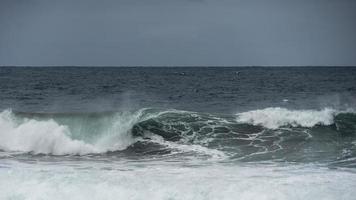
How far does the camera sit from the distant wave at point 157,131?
52.4 feet

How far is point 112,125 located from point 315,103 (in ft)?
47.6

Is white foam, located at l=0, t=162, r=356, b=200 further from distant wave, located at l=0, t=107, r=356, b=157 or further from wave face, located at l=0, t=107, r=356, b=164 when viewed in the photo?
distant wave, located at l=0, t=107, r=356, b=157

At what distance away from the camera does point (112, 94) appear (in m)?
36.5

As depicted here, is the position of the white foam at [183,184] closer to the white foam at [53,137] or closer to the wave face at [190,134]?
the wave face at [190,134]

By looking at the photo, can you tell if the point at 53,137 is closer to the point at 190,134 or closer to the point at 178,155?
the point at 190,134

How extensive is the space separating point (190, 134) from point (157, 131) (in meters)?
1.23

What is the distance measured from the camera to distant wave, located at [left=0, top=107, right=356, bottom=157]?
52.4 ft

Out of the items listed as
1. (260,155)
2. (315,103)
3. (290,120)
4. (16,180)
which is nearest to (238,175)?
(260,155)

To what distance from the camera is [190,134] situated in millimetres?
17000

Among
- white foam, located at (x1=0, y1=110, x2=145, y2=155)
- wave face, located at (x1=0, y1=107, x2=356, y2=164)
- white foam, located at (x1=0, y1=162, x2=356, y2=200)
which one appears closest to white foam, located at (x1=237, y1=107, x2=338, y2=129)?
wave face, located at (x1=0, y1=107, x2=356, y2=164)

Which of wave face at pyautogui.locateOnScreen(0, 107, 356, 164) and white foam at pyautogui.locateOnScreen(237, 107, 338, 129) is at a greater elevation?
white foam at pyautogui.locateOnScreen(237, 107, 338, 129)

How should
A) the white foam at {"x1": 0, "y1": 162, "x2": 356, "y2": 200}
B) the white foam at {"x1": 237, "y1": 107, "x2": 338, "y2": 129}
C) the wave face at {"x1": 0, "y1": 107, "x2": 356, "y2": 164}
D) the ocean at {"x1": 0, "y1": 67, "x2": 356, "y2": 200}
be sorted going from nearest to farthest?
the white foam at {"x1": 0, "y1": 162, "x2": 356, "y2": 200} → the ocean at {"x1": 0, "y1": 67, "x2": 356, "y2": 200} → the wave face at {"x1": 0, "y1": 107, "x2": 356, "y2": 164} → the white foam at {"x1": 237, "y1": 107, "x2": 338, "y2": 129}

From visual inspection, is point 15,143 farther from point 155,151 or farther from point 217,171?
point 217,171

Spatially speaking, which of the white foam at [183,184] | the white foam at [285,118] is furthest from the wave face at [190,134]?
the white foam at [183,184]
